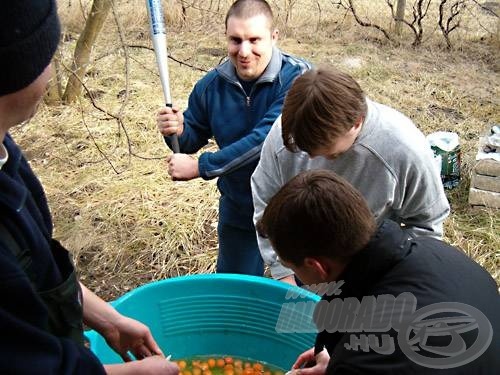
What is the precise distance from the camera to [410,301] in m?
1.18

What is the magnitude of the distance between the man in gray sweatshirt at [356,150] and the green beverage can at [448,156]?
6.46 feet

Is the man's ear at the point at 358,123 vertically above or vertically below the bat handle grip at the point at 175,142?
above

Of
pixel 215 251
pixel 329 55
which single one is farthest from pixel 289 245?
pixel 329 55

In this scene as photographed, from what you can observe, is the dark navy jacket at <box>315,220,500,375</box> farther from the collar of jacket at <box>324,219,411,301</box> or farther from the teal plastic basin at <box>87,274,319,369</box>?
the teal plastic basin at <box>87,274,319,369</box>

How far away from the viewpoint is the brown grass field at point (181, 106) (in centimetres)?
334

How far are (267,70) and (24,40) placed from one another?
1462mm

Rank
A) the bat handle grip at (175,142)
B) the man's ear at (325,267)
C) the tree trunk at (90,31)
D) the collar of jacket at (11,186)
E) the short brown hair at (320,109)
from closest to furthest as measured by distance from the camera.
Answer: the collar of jacket at (11,186)
the man's ear at (325,267)
the short brown hair at (320,109)
the bat handle grip at (175,142)
the tree trunk at (90,31)

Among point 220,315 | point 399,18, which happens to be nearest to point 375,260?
point 220,315

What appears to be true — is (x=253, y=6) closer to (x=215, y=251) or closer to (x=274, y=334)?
(x=274, y=334)

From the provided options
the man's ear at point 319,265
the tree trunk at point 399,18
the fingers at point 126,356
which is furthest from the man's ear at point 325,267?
the tree trunk at point 399,18

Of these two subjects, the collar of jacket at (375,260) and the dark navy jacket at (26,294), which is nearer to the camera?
the dark navy jacket at (26,294)

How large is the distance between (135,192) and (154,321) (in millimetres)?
1821

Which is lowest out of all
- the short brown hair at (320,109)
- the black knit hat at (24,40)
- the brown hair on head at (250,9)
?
the short brown hair at (320,109)

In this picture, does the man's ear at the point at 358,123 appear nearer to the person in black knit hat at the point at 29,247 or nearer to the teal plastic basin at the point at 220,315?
the teal plastic basin at the point at 220,315
